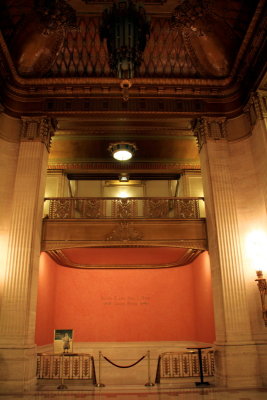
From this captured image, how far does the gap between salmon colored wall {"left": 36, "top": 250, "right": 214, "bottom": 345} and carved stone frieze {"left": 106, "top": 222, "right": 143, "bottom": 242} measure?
419 cm

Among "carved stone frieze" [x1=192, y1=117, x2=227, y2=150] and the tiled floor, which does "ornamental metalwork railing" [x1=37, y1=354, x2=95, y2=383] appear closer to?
the tiled floor

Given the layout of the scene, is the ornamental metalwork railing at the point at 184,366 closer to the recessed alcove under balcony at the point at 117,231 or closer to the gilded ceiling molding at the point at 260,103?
the recessed alcove under balcony at the point at 117,231

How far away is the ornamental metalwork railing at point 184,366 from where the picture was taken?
7.92 m

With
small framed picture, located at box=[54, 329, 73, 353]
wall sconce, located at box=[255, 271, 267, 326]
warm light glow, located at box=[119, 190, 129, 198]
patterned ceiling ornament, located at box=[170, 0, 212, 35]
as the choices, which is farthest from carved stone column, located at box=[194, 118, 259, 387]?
warm light glow, located at box=[119, 190, 129, 198]

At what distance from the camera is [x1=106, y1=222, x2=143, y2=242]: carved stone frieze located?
30.2ft

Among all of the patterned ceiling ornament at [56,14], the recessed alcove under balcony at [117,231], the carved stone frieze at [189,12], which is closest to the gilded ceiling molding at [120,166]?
the recessed alcove under balcony at [117,231]

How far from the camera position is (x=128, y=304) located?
517 inches

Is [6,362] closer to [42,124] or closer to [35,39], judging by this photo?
[42,124]

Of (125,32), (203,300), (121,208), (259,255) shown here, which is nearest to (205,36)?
(125,32)

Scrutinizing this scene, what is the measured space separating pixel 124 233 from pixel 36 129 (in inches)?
159

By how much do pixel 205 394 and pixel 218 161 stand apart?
19.2ft

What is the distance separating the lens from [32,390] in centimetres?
723

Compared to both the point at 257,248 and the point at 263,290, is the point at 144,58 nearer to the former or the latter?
the point at 257,248

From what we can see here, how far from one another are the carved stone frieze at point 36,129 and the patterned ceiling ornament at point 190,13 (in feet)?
15.2
